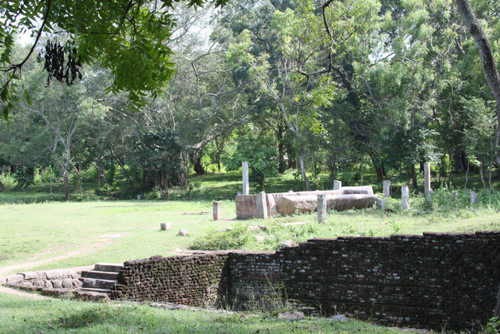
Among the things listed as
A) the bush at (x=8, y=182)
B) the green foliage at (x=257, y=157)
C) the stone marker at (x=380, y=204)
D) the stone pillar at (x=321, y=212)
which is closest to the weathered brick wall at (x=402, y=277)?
the stone pillar at (x=321, y=212)

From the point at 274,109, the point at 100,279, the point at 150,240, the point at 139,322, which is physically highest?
the point at 274,109

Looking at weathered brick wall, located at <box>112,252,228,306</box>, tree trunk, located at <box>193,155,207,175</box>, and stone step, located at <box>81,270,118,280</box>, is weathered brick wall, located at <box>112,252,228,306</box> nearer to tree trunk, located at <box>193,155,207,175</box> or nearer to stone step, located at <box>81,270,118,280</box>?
stone step, located at <box>81,270,118,280</box>

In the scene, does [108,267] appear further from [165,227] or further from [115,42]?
[115,42]

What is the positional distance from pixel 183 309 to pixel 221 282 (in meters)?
2.91

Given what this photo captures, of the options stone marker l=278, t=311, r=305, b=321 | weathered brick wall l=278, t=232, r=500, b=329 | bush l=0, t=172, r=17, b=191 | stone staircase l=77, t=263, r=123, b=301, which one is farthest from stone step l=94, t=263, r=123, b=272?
bush l=0, t=172, r=17, b=191

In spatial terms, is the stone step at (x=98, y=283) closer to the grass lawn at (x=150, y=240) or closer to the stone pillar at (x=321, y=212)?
the grass lawn at (x=150, y=240)

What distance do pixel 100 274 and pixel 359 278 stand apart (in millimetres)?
5397

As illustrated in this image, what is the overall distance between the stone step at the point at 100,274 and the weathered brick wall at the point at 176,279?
51cm

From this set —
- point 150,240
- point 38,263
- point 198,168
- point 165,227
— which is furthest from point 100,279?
point 198,168

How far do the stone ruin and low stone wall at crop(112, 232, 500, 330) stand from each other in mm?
7060

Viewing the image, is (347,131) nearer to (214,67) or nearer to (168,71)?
(214,67)

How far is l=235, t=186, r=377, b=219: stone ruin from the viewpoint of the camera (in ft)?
61.6

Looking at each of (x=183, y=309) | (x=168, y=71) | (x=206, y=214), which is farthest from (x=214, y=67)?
(x=168, y=71)

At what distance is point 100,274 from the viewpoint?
10.9 meters
